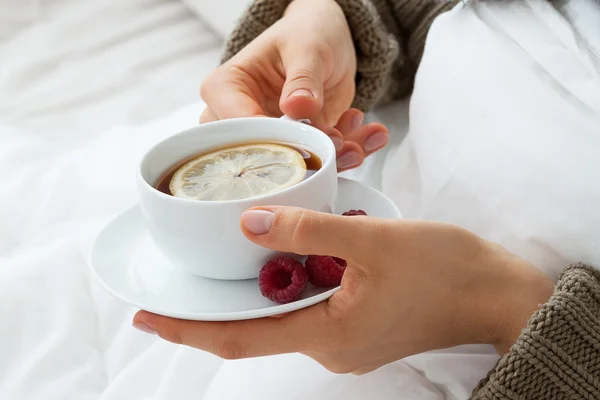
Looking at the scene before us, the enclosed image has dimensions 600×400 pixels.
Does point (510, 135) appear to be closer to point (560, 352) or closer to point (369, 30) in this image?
point (560, 352)

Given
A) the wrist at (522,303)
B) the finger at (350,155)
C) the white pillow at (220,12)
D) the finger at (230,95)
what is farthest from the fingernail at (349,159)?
the white pillow at (220,12)

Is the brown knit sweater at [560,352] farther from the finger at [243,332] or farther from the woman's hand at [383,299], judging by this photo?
the finger at [243,332]

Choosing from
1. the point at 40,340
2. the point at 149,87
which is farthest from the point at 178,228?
the point at 149,87

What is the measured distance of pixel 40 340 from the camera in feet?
2.23

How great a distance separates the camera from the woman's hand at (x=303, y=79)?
0.68m

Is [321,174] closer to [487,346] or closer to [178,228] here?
[178,228]

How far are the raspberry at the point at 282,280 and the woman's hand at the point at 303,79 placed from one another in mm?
179

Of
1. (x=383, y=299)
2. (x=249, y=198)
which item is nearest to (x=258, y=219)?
(x=249, y=198)

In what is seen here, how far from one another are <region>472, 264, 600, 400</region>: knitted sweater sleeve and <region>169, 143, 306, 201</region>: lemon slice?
0.22 meters

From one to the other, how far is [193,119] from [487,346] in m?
0.58

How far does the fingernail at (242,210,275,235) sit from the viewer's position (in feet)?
1.49

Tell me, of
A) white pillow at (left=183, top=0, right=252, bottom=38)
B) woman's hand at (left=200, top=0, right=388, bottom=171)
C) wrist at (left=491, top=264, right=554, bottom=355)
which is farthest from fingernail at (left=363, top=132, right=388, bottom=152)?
white pillow at (left=183, top=0, right=252, bottom=38)

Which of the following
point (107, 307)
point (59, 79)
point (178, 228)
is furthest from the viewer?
point (59, 79)

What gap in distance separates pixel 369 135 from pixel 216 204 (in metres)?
0.32
